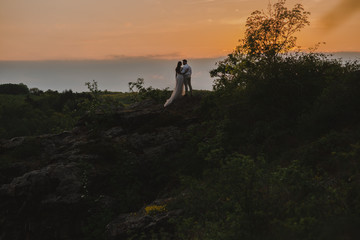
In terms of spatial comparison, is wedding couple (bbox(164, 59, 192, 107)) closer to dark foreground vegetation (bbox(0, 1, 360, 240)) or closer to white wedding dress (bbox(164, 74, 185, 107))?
white wedding dress (bbox(164, 74, 185, 107))

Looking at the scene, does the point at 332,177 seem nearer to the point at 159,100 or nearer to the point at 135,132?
the point at 135,132

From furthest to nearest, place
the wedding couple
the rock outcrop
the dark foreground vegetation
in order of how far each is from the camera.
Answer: the wedding couple → the rock outcrop → the dark foreground vegetation

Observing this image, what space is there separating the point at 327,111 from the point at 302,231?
10077mm

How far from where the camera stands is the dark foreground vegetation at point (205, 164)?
377 inches

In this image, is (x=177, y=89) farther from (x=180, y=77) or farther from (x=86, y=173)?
(x=86, y=173)

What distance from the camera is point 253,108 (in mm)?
19641

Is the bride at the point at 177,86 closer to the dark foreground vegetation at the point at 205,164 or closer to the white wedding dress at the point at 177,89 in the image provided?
the white wedding dress at the point at 177,89

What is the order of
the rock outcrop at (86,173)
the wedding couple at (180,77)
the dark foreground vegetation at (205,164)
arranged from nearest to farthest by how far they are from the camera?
the dark foreground vegetation at (205,164), the rock outcrop at (86,173), the wedding couple at (180,77)

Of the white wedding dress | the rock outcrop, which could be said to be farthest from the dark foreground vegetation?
the white wedding dress

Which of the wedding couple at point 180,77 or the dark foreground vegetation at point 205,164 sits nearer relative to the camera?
the dark foreground vegetation at point 205,164

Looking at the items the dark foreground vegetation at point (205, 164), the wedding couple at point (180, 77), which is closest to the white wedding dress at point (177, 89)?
the wedding couple at point (180, 77)

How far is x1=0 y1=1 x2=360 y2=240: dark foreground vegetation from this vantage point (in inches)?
377

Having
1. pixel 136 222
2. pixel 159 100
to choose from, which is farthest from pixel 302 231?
pixel 159 100

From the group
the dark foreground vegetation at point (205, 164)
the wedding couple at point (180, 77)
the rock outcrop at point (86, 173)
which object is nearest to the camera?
the dark foreground vegetation at point (205, 164)
